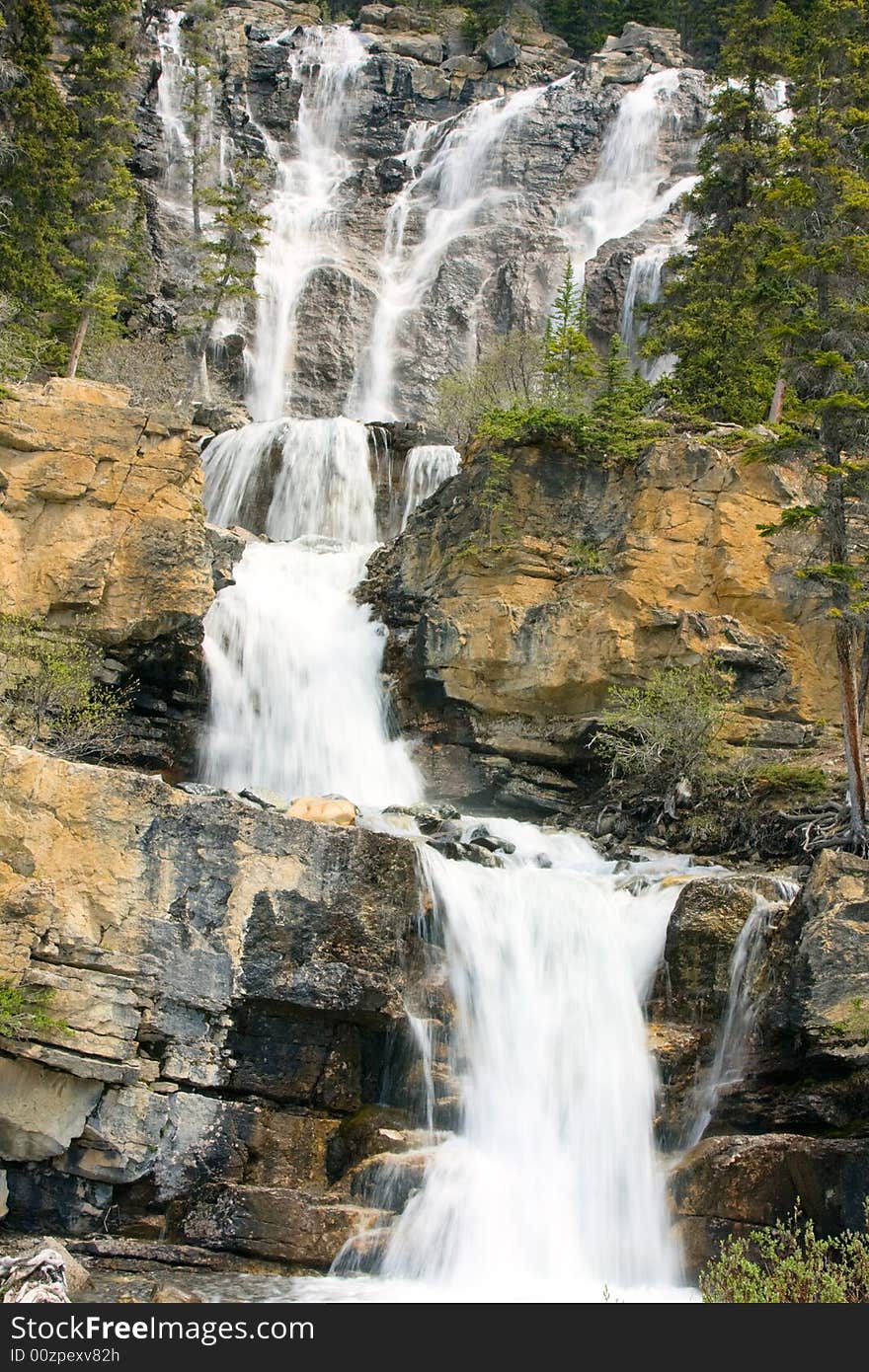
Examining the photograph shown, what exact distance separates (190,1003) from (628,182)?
131ft

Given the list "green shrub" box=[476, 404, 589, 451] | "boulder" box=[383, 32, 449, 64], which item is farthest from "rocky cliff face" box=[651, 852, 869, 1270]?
"boulder" box=[383, 32, 449, 64]

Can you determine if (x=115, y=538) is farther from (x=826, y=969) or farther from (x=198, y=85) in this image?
(x=198, y=85)

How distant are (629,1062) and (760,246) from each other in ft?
63.4

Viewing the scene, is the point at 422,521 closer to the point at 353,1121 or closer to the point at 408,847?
the point at 408,847

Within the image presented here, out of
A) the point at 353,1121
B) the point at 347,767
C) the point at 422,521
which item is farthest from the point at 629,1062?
the point at 422,521

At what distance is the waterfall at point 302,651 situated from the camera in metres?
22.0

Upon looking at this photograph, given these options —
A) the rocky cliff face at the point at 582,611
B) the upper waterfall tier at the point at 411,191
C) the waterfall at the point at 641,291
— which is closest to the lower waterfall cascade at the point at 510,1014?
the rocky cliff face at the point at 582,611

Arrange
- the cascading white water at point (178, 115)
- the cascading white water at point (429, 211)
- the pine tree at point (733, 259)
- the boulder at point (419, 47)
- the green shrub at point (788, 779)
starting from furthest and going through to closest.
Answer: the boulder at point (419, 47) < the cascading white water at point (178, 115) < the cascading white water at point (429, 211) < the pine tree at point (733, 259) < the green shrub at point (788, 779)

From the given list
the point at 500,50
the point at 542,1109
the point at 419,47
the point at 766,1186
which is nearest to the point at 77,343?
the point at 542,1109

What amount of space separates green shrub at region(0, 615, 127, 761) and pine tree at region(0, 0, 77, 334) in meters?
12.8

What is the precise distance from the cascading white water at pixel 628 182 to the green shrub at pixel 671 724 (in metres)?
25.3

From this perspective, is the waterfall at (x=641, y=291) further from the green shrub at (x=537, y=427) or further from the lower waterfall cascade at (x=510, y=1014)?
the lower waterfall cascade at (x=510, y=1014)

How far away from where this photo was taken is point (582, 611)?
22922mm

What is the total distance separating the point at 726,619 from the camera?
22.3m
